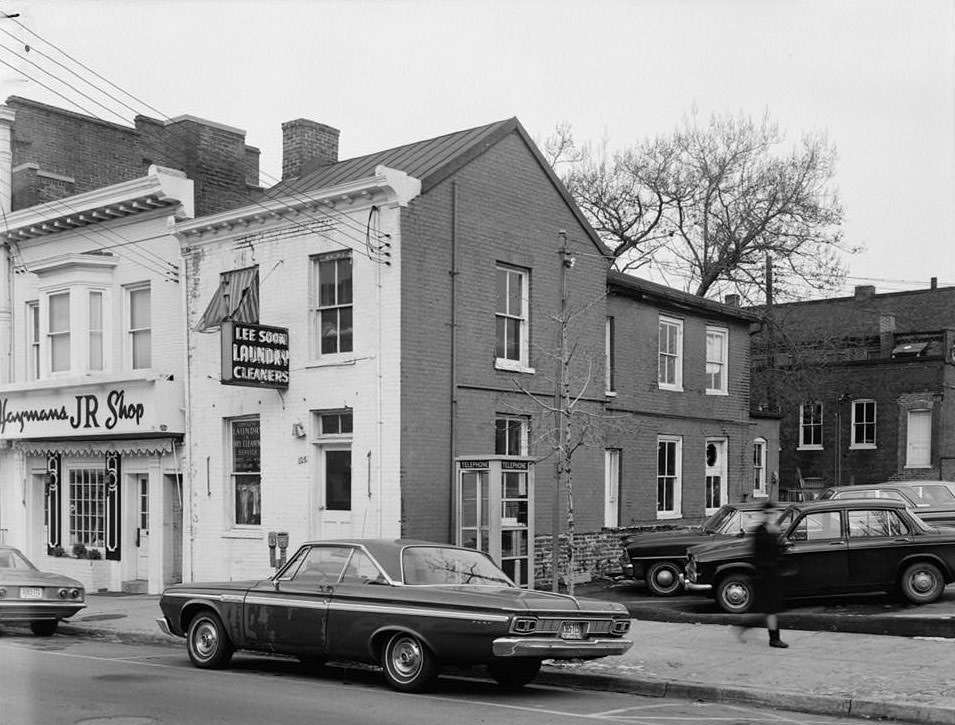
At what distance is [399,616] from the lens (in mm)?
10766

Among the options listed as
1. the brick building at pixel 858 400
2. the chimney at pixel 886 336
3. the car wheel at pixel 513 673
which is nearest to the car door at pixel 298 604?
the car wheel at pixel 513 673

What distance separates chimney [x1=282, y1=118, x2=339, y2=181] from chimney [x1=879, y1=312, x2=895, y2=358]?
26332 mm

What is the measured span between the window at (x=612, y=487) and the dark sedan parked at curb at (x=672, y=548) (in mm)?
3675

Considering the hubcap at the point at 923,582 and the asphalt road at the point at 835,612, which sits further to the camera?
the hubcap at the point at 923,582

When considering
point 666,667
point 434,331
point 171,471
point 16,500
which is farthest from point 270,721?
point 16,500

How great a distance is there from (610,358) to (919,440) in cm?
2239

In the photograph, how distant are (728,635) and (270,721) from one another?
7.26 metres

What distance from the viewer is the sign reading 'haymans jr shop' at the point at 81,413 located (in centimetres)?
2161

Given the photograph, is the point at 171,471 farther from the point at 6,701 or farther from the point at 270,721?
the point at 270,721

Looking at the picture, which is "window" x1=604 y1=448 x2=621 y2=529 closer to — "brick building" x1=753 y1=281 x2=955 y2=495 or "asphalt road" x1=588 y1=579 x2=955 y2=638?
"asphalt road" x1=588 y1=579 x2=955 y2=638

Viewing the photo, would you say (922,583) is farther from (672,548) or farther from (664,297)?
(664,297)

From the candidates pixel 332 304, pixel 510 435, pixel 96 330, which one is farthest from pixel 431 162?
pixel 96 330

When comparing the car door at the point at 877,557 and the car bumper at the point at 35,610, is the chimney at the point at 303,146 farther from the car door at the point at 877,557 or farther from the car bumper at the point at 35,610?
the car door at the point at 877,557

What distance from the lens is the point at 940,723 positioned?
952 cm
